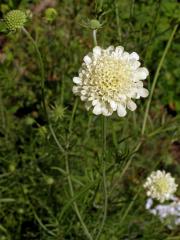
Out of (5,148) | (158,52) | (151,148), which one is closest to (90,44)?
(158,52)

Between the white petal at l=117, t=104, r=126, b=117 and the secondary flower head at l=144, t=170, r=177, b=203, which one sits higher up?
the white petal at l=117, t=104, r=126, b=117

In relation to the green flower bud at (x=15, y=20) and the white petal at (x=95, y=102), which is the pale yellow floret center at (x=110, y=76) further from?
the green flower bud at (x=15, y=20)

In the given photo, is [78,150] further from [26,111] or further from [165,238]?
[26,111]

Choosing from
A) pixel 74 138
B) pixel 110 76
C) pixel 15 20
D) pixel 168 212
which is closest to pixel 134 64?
pixel 110 76

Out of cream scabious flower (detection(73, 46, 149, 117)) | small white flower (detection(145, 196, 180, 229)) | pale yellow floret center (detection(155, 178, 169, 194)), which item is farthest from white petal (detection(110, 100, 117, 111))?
small white flower (detection(145, 196, 180, 229))

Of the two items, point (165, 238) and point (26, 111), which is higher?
point (26, 111)

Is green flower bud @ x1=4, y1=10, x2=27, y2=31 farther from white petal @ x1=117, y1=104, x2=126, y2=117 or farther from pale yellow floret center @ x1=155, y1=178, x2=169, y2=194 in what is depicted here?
pale yellow floret center @ x1=155, y1=178, x2=169, y2=194

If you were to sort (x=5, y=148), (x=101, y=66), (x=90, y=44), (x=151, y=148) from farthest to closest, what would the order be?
(x=90, y=44)
(x=151, y=148)
(x=5, y=148)
(x=101, y=66)
